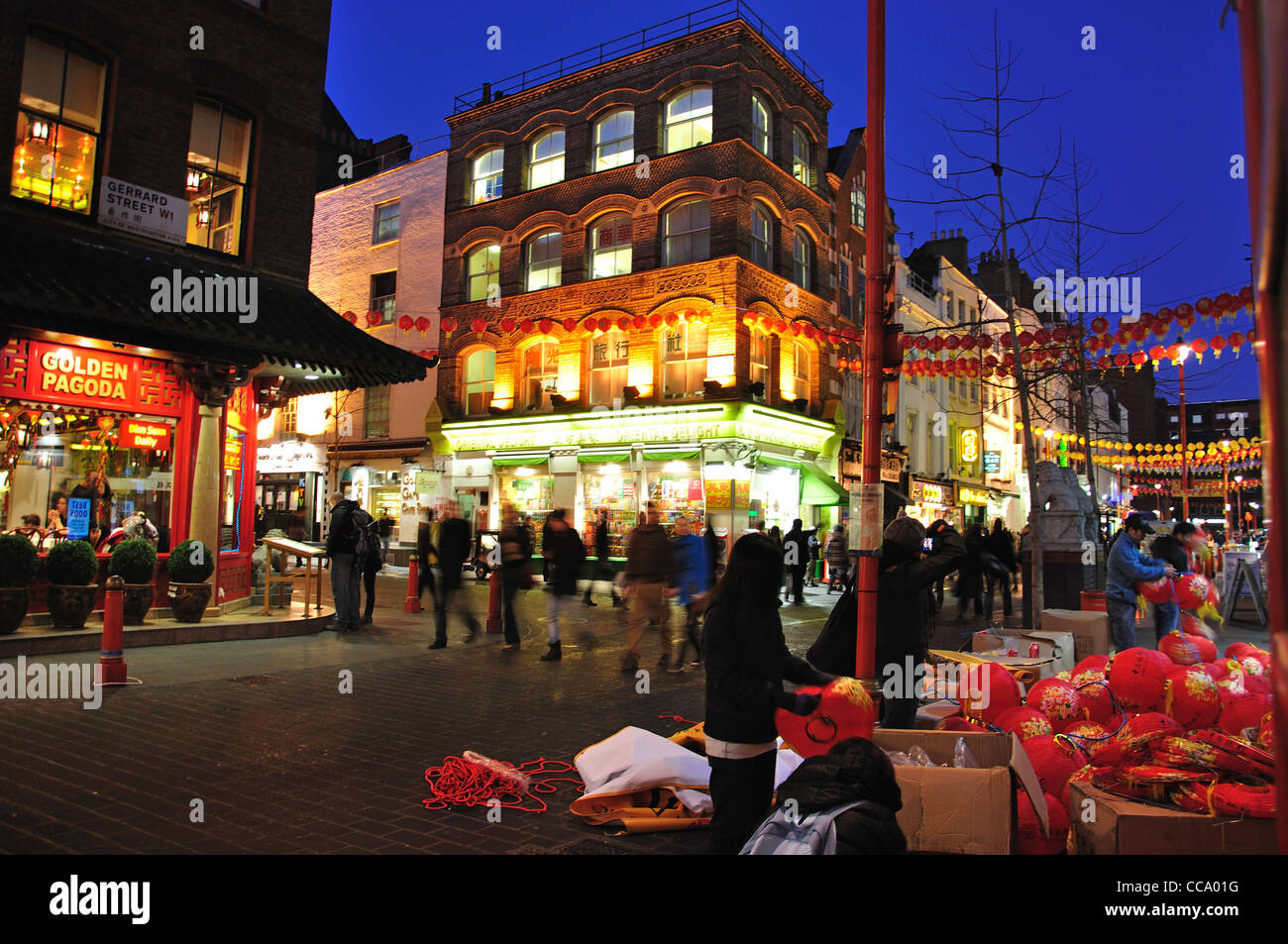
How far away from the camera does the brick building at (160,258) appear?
10.3 meters

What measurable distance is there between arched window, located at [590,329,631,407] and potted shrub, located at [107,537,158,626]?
1530 cm

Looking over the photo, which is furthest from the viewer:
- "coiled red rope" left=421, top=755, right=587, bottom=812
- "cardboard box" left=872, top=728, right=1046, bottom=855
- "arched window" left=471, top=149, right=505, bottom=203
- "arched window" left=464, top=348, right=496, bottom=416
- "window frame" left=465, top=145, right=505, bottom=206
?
"arched window" left=471, top=149, right=505, bottom=203

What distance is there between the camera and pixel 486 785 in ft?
17.1

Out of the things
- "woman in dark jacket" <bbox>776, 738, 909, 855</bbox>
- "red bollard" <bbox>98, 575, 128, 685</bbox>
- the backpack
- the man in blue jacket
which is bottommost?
"red bollard" <bbox>98, 575, 128, 685</bbox>

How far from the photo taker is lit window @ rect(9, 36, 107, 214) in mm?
10516

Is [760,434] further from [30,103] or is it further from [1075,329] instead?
[30,103]

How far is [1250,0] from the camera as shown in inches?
57.7

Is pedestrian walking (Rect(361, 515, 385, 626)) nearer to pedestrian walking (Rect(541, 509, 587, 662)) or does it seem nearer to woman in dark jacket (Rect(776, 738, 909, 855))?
pedestrian walking (Rect(541, 509, 587, 662))

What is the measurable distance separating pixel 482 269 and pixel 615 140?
6.39 m

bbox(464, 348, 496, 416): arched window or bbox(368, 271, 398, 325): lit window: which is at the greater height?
bbox(368, 271, 398, 325): lit window

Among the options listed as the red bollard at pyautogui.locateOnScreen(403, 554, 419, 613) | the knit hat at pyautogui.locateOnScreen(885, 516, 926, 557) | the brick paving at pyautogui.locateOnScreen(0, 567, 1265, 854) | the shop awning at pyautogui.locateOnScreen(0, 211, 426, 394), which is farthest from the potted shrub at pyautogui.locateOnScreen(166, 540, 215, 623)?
the knit hat at pyautogui.locateOnScreen(885, 516, 926, 557)

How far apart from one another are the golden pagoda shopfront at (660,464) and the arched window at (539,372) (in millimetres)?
950

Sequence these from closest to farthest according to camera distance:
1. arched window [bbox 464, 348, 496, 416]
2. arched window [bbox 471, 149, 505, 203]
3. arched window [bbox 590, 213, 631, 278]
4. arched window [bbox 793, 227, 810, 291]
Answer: arched window [bbox 590, 213, 631, 278] → arched window [bbox 793, 227, 810, 291] → arched window [bbox 464, 348, 496, 416] → arched window [bbox 471, 149, 505, 203]
